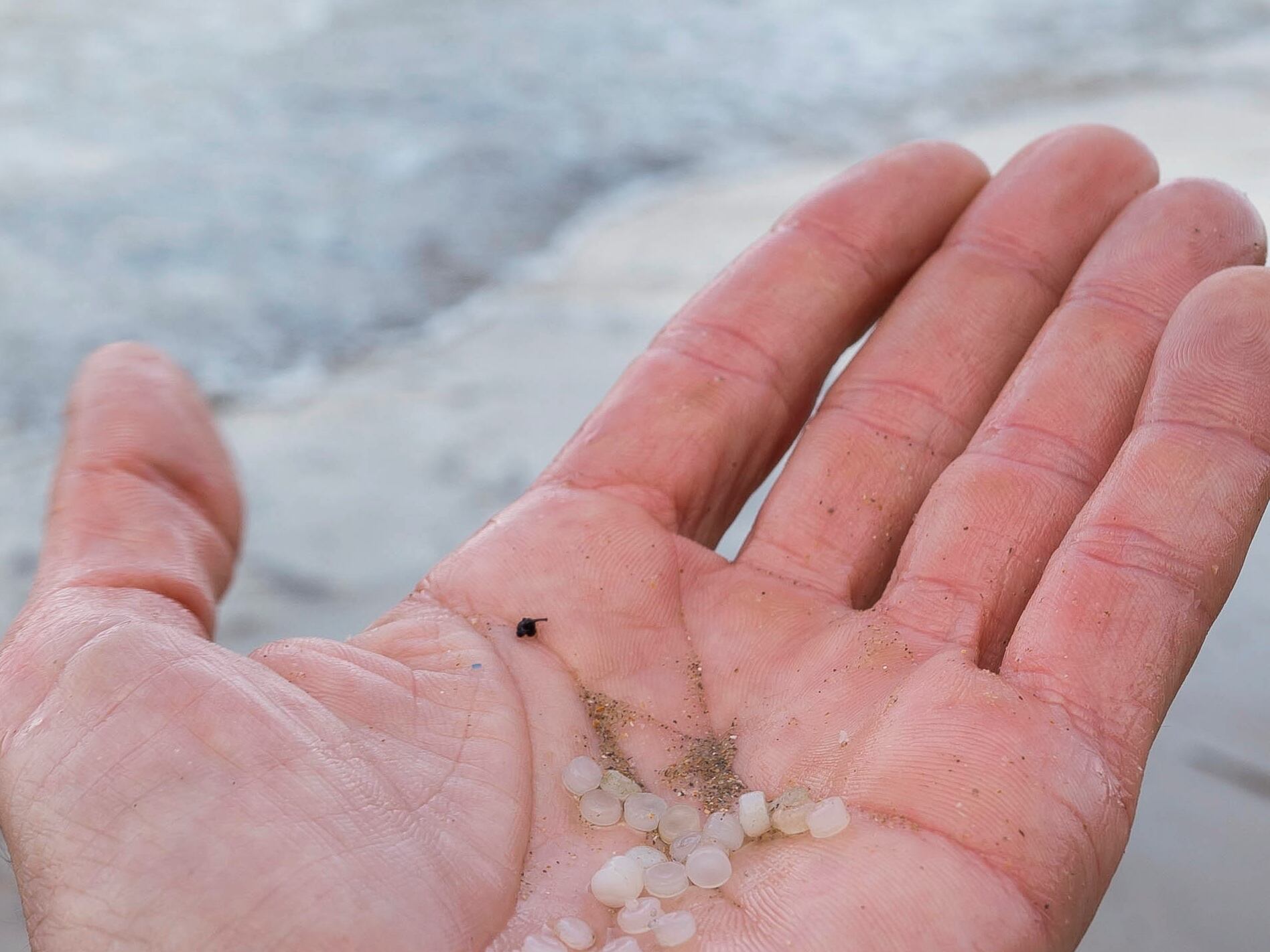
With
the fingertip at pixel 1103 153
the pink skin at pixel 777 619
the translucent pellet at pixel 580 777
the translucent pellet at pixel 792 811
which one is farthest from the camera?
the fingertip at pixel 1103 153

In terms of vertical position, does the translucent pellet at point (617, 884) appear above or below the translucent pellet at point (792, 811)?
below

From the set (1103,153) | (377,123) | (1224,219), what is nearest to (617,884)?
(1224,219)

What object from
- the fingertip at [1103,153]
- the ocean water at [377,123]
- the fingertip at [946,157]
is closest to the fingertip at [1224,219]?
the fingertip at [1103,153]

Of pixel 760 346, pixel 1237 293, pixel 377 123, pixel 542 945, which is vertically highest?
pixel 1237 293

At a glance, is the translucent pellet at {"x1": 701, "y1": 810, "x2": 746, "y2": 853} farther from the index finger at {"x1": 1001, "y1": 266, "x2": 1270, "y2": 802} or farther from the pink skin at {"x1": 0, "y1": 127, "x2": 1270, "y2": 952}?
the index finger at {"x1": 1001, "y1": 266, "x2": 1270, "y2": 802}

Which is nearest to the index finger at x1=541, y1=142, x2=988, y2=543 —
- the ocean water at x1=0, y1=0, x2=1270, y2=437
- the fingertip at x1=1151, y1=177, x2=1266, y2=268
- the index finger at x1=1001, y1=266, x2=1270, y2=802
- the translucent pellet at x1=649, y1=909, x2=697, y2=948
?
the fingertip at x1=1151, y1=177, x2=1266, y2=268

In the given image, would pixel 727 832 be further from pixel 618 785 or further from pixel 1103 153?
pixel 1103 153

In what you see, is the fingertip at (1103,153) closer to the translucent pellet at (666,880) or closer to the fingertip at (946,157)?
the fingertip at (946,157)
